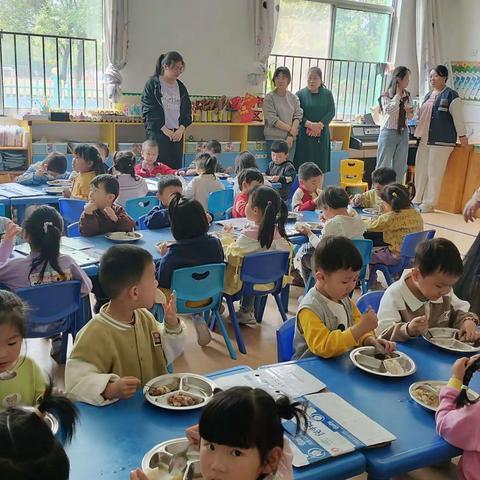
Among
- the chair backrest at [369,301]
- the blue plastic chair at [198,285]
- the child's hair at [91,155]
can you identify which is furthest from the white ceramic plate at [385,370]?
the child's hair at [91,155]

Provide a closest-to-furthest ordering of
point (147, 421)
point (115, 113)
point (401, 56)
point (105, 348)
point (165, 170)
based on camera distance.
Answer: point (147, 421) < point (105, 348) < point (165, 170) < point (115, 113) < point (401, 56)

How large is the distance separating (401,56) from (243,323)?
6.49 m

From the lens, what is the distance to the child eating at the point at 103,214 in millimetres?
3562

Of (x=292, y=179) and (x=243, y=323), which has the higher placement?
(x=292, y=179)

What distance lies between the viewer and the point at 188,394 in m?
1.64

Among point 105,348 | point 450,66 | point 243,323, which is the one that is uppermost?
point 450,66

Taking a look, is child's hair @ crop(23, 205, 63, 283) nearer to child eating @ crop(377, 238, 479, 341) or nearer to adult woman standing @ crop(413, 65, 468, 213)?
child eating @ crop(377, 238, 479, 341)

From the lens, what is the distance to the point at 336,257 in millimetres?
2096

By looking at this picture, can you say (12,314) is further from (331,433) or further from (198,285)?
(198,285)

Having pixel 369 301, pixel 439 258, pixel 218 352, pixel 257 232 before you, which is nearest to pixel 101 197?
pixel 257 232

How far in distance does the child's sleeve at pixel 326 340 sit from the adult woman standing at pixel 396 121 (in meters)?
5.74

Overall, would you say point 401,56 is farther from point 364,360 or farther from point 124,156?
point 364,360

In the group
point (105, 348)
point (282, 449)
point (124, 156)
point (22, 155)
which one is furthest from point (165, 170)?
point (282, 449)

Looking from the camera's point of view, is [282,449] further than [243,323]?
No
